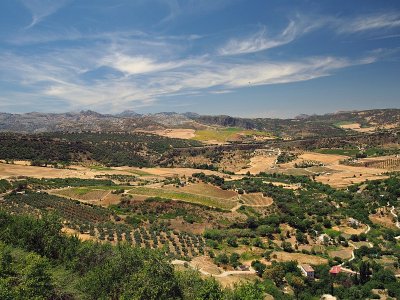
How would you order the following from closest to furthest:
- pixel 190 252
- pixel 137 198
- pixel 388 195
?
1. pixel 190 252
2. pixel 137 198
3. pixel 388 195

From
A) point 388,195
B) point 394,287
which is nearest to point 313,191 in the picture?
point 388,195

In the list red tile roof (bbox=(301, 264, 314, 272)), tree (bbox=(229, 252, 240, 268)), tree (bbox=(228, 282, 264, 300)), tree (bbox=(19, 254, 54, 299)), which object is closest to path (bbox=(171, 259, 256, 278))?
tree (bbox=(229, 252, 240, 268))

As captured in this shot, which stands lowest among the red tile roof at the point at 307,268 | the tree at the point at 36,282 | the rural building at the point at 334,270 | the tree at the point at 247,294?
the rural building at the point at 334,270

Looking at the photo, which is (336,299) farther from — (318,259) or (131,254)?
(131,254)

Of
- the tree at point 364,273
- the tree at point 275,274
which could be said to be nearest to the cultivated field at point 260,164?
the tree at point 364,273

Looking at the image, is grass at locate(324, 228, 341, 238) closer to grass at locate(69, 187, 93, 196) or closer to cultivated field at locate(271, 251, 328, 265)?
cultivated field at locate(271, 251, 328, 265)

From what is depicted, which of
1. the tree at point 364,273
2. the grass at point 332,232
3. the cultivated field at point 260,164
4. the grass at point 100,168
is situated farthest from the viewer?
the cultivated field at point 260,164

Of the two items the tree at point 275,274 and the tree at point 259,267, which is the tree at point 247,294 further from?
the tree at point 259,267
